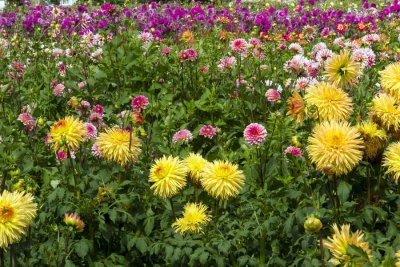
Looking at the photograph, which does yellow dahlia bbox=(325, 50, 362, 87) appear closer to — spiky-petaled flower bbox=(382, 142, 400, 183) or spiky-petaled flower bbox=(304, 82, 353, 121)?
spiky-petaled flower bbox=(304, 82, 353, 121)

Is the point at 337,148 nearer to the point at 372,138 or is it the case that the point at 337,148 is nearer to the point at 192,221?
the point at 372,138

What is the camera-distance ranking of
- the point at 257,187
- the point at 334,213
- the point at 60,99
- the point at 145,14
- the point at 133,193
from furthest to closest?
the point at 145,14 < the point at 60,99 < the point at 257,187 < the point at 133,193 < the point at 334,213

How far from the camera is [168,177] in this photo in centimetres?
203

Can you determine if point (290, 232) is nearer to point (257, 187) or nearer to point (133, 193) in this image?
point (257, 187)

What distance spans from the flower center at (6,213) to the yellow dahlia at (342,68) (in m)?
1.58

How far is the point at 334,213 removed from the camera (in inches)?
76.1

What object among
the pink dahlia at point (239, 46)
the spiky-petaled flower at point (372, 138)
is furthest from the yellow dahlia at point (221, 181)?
the pink dahlia at point (239, 46)

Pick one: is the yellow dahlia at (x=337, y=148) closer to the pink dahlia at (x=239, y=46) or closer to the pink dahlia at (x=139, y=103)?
the pink dahlia at (x=139, y=103)

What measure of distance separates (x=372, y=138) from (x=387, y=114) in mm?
122

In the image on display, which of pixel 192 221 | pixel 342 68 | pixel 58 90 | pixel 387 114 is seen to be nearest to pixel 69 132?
pixel 192 221

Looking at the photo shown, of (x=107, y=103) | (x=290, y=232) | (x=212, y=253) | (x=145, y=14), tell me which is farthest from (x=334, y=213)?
(x=145, y=14)

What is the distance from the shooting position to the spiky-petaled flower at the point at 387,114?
1922 millimetres

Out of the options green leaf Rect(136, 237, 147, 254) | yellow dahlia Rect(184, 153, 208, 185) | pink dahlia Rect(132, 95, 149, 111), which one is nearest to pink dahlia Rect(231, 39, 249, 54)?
pink dahlia Rect(132, 95, 149, 111)

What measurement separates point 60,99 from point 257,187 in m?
2.48
